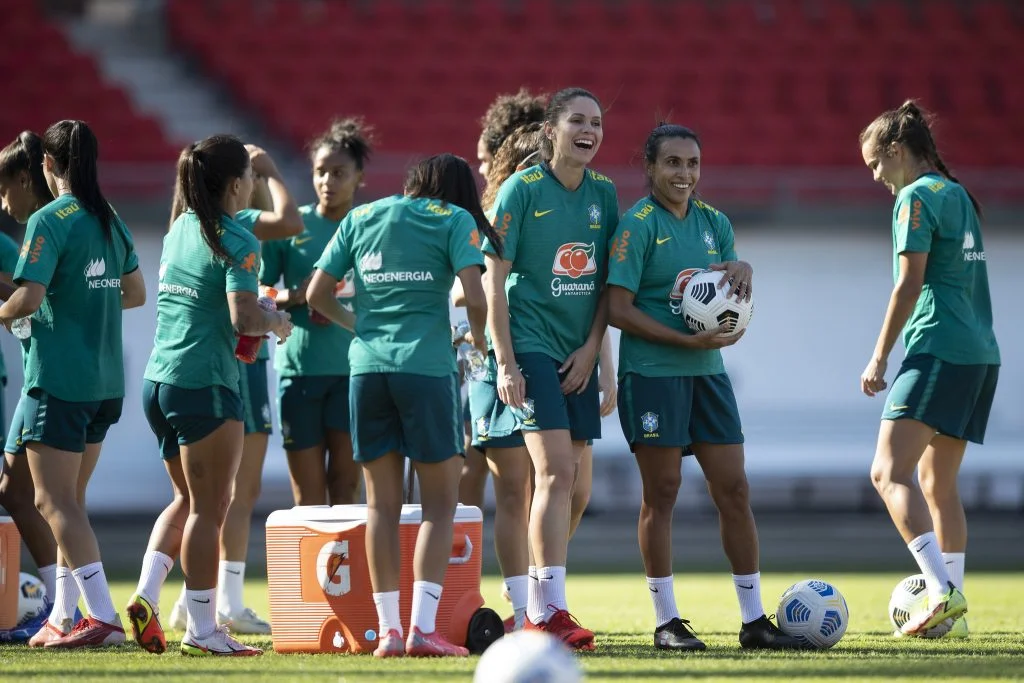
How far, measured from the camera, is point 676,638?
6004 millimetres

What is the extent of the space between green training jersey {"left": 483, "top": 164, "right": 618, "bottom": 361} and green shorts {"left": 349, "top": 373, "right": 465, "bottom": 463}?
525 mm

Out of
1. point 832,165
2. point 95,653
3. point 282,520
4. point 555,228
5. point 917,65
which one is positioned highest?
point 917,65

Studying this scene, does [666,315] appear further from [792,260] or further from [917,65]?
[917,65]

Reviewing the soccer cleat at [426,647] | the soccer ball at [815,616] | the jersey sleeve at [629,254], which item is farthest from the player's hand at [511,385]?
the soccer ball at [815,616]

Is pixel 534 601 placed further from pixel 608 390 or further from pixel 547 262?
pixel 547 262

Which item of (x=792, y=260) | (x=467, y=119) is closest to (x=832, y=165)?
(x=792, y=260)

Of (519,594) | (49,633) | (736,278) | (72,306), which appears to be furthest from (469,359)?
(49,633)

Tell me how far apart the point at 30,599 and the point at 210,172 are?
253cm

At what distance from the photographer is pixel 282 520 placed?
20.3ft

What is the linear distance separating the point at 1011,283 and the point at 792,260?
2.77 metres

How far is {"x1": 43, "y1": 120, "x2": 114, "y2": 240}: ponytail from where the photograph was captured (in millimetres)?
6371

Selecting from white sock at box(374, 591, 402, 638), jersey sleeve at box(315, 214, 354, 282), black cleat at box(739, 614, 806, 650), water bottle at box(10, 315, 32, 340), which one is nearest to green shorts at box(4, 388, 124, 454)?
water bottle at box(10, 315, 32, 340)

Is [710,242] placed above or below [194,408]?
above

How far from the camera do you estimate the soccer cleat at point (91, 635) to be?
616 cm
